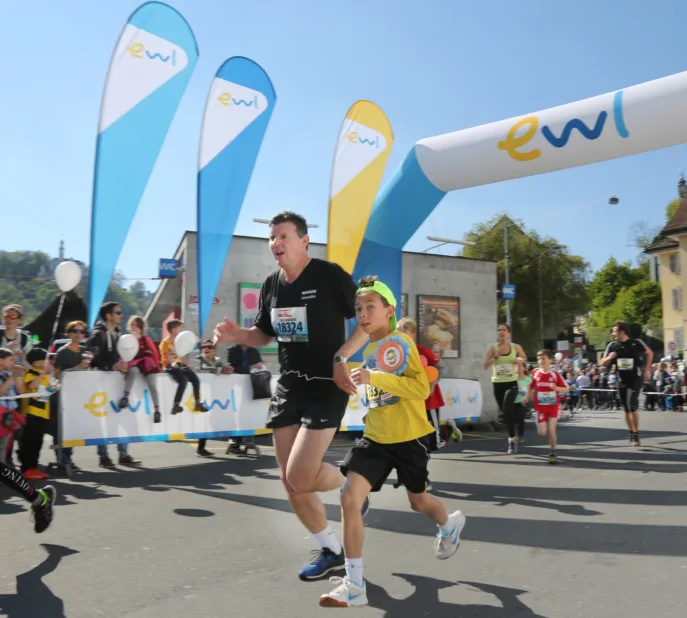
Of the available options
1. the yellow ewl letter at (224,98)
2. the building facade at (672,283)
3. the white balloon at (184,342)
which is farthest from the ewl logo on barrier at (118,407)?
the building facade at (672,283)

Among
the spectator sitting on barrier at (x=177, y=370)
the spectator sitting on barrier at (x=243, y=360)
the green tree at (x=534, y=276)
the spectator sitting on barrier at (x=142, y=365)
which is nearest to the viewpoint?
the spectator sitting on barrier at (x=142, y=365)

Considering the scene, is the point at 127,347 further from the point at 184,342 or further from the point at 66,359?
the point at 184,342

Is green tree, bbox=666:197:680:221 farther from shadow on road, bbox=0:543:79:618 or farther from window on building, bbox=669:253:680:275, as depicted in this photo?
shadow on road, bbox=0:543:79:618

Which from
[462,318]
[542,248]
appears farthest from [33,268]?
[462,318]

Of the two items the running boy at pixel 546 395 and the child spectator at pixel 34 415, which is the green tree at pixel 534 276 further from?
the child spectator at pixel 34 415

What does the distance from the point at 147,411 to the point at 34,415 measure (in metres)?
1.70

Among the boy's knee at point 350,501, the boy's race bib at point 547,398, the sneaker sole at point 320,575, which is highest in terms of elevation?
the boy's race bib at point 547,398

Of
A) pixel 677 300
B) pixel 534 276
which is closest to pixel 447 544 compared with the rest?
pixel 534 276

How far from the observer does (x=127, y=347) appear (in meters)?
9.61

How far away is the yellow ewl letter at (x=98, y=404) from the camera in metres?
9.48

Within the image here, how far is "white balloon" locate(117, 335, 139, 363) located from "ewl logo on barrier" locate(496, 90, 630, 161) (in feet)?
21.5

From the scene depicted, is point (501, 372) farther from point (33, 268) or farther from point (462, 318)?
point (33, 268)

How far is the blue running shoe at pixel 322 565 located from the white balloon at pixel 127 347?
6072 mm

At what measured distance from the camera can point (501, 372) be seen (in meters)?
11.5
